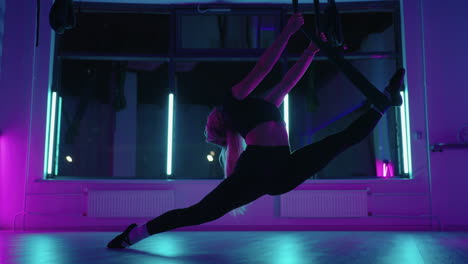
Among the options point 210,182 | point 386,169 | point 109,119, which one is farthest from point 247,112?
point 109,119

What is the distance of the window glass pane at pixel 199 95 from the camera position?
5.90 metres

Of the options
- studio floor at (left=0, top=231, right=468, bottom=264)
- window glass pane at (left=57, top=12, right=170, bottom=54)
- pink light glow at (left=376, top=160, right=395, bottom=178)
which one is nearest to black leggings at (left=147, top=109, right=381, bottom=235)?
studio floor at (left=0, top=231, right=468, bottom=264)

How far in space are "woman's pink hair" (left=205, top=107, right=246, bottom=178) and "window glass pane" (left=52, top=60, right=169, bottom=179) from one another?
304 cm

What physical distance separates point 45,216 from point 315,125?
3791 mm

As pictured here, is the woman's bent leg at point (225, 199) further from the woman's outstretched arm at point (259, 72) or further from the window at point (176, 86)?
the window at point (176, 86)

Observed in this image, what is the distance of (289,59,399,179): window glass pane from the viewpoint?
5254 millimetres

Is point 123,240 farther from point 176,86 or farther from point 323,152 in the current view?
point 176,86

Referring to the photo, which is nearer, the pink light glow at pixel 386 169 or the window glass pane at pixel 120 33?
the pink light glow at pixel 386 169

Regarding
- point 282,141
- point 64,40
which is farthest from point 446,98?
point 64,40

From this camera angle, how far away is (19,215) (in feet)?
15.4

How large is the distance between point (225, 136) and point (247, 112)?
360mm

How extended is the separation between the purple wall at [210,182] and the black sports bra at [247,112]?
278cm

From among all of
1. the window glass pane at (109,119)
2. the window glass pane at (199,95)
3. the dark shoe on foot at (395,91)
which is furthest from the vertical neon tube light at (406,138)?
the window glass pane at (109,119)

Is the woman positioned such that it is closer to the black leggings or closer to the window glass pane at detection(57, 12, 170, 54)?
the black leggings
